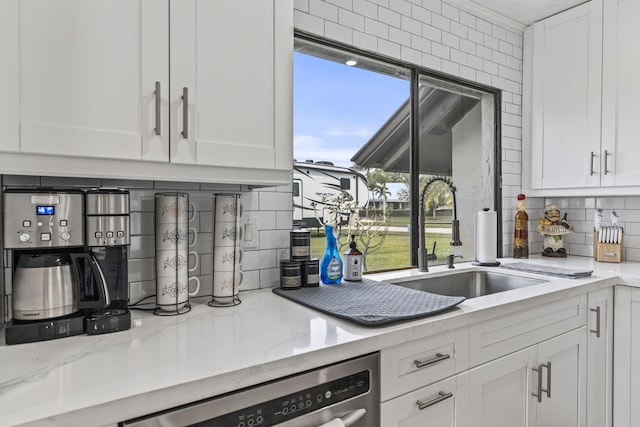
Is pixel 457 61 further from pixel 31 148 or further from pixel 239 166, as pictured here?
pixel 31 148

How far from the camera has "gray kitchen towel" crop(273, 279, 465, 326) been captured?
123 cm

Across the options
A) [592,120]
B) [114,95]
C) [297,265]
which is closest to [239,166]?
[114,95]

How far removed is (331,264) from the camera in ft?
5.76

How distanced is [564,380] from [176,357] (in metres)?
1.74

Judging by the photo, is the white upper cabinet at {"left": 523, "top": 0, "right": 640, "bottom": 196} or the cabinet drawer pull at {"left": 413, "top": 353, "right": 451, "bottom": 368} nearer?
the cabinet drawer pull at {"left": 413, "top": 353, "right": 451, "bottom": 368}

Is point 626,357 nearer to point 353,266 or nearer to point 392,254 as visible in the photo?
point 392,254

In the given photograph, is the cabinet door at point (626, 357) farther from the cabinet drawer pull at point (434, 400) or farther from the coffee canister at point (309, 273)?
the coffee canister at point (309, 273)

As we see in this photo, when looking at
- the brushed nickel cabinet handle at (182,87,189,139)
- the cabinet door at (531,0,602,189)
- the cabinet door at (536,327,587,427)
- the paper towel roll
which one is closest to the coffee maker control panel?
the brushed nickel cabinet handle at (182,87,189,139)

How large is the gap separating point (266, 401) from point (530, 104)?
2.80m

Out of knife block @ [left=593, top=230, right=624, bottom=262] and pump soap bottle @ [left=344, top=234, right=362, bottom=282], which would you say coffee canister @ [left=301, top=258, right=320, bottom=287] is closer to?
pump soap bottle @ [left=344, top=234, right=362, bottom=282]

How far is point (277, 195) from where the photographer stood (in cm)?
177

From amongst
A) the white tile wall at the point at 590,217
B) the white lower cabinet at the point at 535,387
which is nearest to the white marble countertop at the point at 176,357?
the white lower cabinet at the point at 535,387

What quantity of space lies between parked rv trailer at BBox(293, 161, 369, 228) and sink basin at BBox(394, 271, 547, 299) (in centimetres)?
54

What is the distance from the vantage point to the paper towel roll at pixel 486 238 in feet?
7.79
